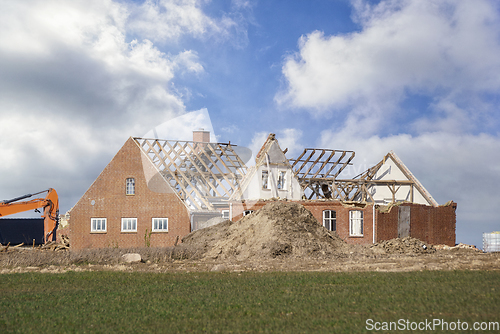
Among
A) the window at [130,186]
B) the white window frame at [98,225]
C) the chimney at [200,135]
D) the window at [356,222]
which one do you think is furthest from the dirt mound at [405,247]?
the white window frame at [98,225]

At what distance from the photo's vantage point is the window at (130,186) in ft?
104

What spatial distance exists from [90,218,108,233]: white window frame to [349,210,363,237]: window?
17197mm

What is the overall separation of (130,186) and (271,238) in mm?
12284

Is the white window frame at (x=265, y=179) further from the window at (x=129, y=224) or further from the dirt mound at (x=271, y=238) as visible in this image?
the window at (x=129, y=224)

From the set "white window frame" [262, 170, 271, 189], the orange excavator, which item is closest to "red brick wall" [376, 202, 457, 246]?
"white window frame" [262, 170, 271, 189]

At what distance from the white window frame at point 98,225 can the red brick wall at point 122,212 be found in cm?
21

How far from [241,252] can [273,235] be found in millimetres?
2020

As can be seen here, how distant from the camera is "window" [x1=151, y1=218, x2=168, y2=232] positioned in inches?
1235

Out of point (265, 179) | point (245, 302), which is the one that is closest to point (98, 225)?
point (265, 179)

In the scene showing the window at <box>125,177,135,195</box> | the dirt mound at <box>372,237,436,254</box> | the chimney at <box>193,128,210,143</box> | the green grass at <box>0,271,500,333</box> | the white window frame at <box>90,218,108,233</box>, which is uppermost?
the chimney at <box>193,128,210,143</box>

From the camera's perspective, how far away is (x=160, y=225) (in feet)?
103

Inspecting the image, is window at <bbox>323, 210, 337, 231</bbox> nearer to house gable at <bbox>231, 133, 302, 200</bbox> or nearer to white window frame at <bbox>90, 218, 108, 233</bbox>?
house gable at <bbox>231, 133, 302, 200</bbox>

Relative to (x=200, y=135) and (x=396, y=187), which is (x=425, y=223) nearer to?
(x=396, y=187)

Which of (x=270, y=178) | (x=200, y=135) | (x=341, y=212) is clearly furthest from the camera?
(x=200, y=135)
